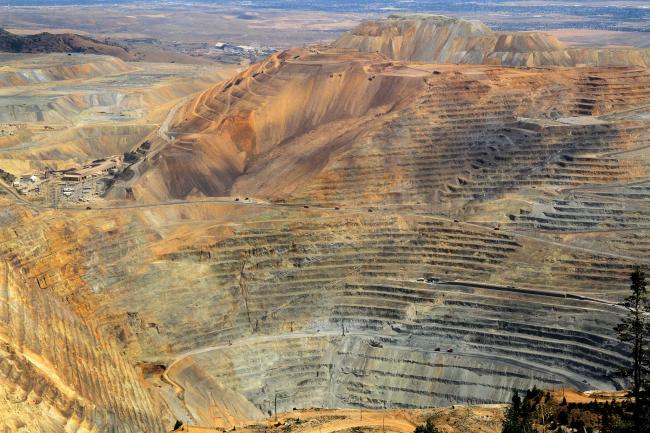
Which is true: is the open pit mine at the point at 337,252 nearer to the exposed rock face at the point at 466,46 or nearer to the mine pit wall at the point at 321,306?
the mine pit wall at the point at 321,306

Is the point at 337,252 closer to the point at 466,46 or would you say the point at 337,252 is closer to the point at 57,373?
the point at 57,373

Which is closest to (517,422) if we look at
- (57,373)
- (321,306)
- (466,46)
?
(57,373)

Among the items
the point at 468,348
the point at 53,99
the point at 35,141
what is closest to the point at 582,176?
the point at 468,348

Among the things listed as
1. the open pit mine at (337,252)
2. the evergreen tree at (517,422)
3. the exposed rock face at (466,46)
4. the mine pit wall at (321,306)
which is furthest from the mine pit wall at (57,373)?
the exposed rock face at (466,46)

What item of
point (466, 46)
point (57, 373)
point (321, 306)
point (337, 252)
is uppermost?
point (466, 46)

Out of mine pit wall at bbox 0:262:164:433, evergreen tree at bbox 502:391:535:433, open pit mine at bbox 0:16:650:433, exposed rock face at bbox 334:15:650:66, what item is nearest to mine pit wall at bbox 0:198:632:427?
open pit mine at bbox 0:16:650:433
